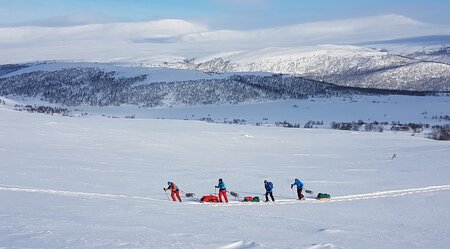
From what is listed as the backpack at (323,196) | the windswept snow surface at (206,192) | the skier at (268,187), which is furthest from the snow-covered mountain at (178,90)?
the skier at (268,187)

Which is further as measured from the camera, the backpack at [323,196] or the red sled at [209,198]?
the backpack at [323,196]

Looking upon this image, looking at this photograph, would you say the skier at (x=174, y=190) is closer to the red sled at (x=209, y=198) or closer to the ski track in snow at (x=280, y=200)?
the ski track in snow at (x=280, y=200)

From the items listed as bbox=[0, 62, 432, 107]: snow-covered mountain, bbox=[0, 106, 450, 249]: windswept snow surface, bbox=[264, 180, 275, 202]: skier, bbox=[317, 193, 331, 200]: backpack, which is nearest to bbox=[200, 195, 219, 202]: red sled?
bbox=[0, 106, 450, 249]: windswept snow surface

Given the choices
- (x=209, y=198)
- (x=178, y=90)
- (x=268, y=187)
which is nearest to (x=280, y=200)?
(x=268, y=187)

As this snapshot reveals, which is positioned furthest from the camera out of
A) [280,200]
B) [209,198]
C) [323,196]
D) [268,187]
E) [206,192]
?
[206,192]

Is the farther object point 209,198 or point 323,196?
point 323,196

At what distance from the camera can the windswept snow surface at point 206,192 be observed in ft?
44.5

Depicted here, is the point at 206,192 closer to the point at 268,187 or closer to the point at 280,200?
the point at 268,187

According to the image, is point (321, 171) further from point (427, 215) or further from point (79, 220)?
point (79, 220)

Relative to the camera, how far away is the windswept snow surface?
13.6 meters

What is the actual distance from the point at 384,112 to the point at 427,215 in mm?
117235

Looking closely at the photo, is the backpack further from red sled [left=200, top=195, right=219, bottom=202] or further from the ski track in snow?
red sled [left=200, top=195, right=219, bottom=202]

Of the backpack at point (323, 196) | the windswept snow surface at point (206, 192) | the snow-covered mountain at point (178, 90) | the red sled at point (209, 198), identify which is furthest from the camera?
the snow-covered mountain at point (178, 90)

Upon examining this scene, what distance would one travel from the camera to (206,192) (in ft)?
80.1
